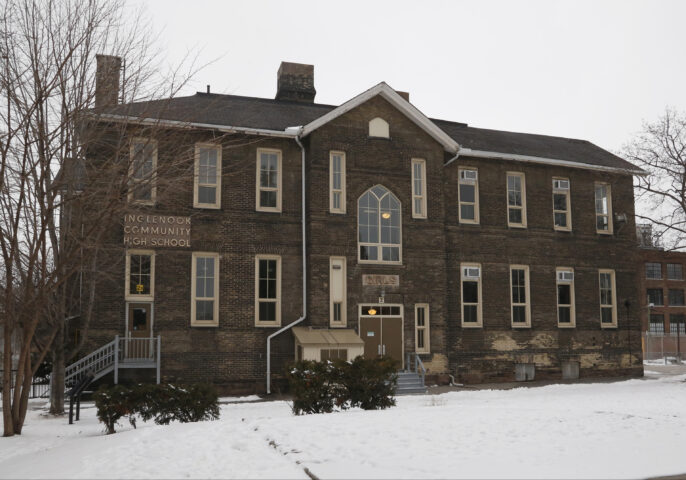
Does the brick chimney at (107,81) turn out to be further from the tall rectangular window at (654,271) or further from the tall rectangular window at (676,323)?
the tall rectangular window at (676,323)

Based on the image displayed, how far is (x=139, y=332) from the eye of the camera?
19984 millimetres

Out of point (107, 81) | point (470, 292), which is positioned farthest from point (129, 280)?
point (470, 292)

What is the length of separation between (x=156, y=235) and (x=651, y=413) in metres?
14.6

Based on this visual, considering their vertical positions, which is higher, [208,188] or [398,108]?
[398,108]

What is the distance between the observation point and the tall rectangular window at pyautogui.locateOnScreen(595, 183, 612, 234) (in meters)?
27.2

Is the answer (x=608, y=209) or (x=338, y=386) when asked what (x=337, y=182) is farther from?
(x=608, y=209)

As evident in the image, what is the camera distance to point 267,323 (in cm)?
2122

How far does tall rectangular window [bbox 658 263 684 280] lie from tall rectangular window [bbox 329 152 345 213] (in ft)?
183

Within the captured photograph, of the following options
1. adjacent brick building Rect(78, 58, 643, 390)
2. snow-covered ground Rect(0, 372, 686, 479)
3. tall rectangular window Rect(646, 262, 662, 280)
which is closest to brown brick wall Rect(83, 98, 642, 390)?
adjacent brick building Rect(78, 58, 643, 390)

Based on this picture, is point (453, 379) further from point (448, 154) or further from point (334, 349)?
point (448, 154)

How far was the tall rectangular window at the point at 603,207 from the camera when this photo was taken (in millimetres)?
27203

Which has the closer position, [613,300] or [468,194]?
[468,194]

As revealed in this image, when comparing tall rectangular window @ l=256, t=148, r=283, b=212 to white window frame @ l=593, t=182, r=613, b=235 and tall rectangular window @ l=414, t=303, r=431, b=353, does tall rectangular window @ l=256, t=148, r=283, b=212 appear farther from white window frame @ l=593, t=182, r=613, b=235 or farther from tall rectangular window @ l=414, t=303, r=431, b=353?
white window frame @ l=593, t=182, r=613, b=235

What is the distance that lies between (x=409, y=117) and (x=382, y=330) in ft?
25.4
